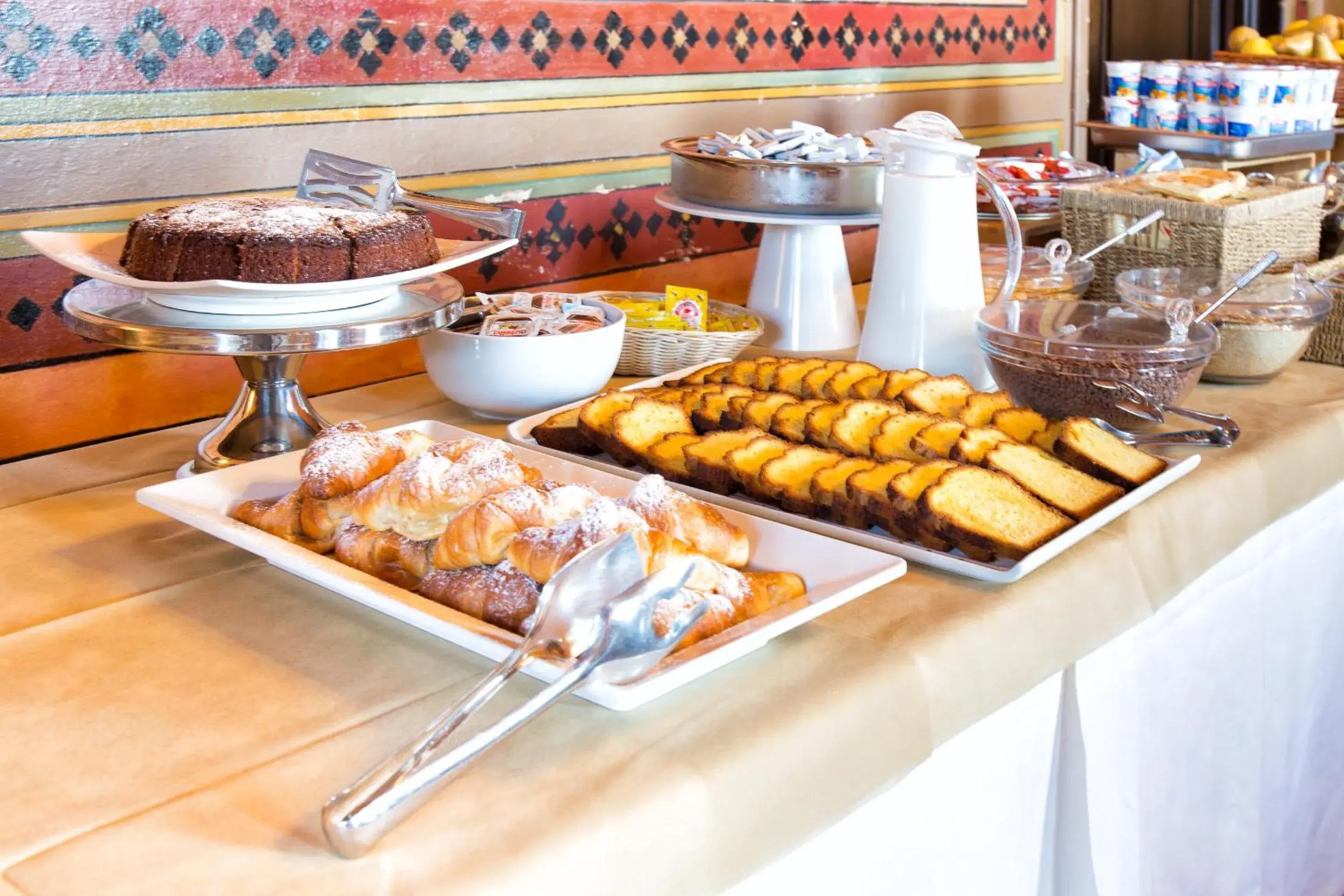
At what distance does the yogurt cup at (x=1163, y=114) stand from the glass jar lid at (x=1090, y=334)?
53.4 inches

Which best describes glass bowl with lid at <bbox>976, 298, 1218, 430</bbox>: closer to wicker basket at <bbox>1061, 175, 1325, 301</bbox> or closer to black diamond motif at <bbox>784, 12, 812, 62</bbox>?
wicker basket at <bbox>1061, 175, 1325, 301</bbox>

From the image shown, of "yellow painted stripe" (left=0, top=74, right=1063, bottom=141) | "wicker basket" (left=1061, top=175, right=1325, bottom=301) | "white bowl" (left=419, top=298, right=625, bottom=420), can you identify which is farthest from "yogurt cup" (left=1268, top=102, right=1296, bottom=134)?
"white bowl" (left=419, top=298, right=625, bottom=420)

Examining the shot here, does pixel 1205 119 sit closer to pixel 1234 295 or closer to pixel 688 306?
pixel 1234 295

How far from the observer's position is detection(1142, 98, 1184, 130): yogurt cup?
245 centimetres

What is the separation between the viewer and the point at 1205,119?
2398mm

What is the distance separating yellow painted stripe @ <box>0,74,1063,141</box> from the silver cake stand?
0.63 feet

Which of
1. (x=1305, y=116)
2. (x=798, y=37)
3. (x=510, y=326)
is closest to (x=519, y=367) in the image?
(x=510, y=326)

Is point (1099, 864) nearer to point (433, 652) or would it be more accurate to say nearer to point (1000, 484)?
point (1000, 484)

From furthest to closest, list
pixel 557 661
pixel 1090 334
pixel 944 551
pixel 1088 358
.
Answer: pixel 1090 334 < pixel 1088 358 < pixel 944 551 < pixel 557 661

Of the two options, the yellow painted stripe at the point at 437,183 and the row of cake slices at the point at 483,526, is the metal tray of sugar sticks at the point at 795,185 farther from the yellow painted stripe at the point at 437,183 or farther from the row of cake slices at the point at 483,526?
the row of cake slices at the point at 483,526

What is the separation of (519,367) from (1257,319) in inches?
32.1

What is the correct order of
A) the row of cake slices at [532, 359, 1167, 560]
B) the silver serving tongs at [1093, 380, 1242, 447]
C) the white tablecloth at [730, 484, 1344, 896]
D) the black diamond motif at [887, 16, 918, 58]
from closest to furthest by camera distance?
the white tablecloth at [730, 484, 1344, 896] → the row of cake slices at [532, 359, 1167, 560] → the silver serving tongs at [1093, 380, 1242, 447] → the black diamond motif at [887, 16, 918, 58]

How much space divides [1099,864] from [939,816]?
200mm

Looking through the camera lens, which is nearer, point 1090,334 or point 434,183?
point 1090,334
